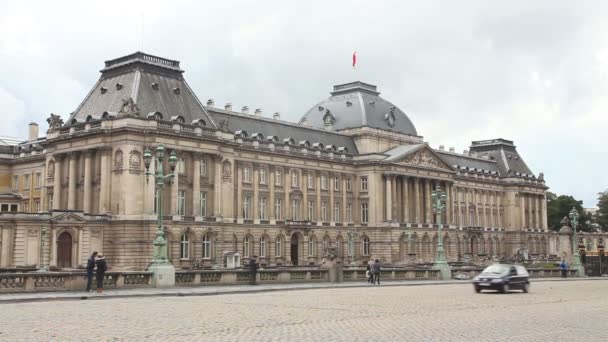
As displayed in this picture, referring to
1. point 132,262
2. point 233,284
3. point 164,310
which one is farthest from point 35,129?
point 164,310

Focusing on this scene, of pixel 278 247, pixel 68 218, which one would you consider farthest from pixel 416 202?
pixel 68 218

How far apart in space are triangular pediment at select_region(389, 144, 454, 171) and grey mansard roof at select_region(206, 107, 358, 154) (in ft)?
21.2

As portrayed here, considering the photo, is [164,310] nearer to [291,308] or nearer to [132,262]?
[291,308]

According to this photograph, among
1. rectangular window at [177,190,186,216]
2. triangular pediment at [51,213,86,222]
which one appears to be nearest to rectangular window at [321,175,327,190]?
rectangular window at [177,190,186,216]

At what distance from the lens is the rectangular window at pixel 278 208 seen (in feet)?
308

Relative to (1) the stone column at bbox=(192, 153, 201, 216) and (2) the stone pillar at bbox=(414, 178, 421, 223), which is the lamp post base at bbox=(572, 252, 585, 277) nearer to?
(2) the stone pillar at bbox=(414, 178, 421, 223)

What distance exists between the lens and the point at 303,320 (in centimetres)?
2283

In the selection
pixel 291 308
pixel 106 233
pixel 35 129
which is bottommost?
pixel 291 308

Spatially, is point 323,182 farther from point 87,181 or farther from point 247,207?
point 87,181

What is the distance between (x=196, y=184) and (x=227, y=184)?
18.2 ft

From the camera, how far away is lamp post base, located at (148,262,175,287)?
40.6 metres

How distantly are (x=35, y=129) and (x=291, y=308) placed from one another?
83.7 m

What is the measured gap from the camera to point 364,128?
107m

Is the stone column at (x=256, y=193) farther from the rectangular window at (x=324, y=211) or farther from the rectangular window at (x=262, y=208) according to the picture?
the rectangular window at (x=324, y=211)
